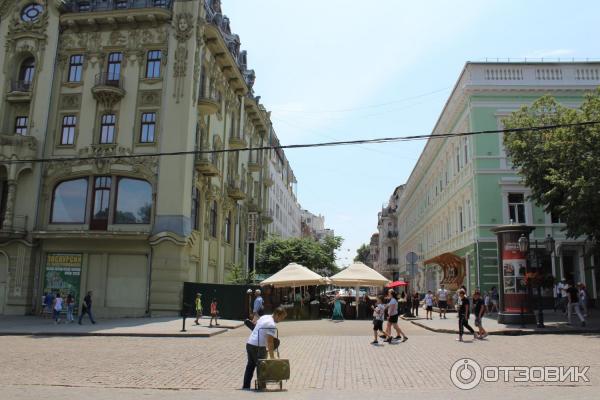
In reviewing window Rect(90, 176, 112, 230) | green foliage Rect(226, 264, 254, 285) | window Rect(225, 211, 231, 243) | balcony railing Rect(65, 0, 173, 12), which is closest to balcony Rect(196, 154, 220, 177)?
window Rect(90, 176, 112, 230)

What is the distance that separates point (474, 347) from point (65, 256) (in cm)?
2209

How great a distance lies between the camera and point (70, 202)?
95.0 ft

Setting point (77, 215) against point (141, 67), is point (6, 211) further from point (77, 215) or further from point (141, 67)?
point (141, 67)

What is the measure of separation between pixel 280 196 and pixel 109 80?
4194cm

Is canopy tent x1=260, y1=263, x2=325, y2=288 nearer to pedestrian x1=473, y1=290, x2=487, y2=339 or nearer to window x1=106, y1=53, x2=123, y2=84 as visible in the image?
pedestrian x1=473, y1=290, x2=487, y2=339

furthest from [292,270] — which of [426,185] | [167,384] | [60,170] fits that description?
[426,185]

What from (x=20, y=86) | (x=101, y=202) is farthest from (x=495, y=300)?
(x=20, y=86)

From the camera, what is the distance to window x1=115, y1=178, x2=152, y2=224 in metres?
27.9

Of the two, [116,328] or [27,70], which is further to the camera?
[27,70]

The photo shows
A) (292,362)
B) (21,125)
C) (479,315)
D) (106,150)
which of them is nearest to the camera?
(292,362)

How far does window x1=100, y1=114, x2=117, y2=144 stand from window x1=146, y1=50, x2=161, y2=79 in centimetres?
316

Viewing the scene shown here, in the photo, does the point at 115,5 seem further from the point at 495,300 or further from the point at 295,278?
the point at 495,300

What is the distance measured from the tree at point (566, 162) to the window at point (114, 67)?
21380 mm

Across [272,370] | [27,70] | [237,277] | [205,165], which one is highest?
[27,70]
